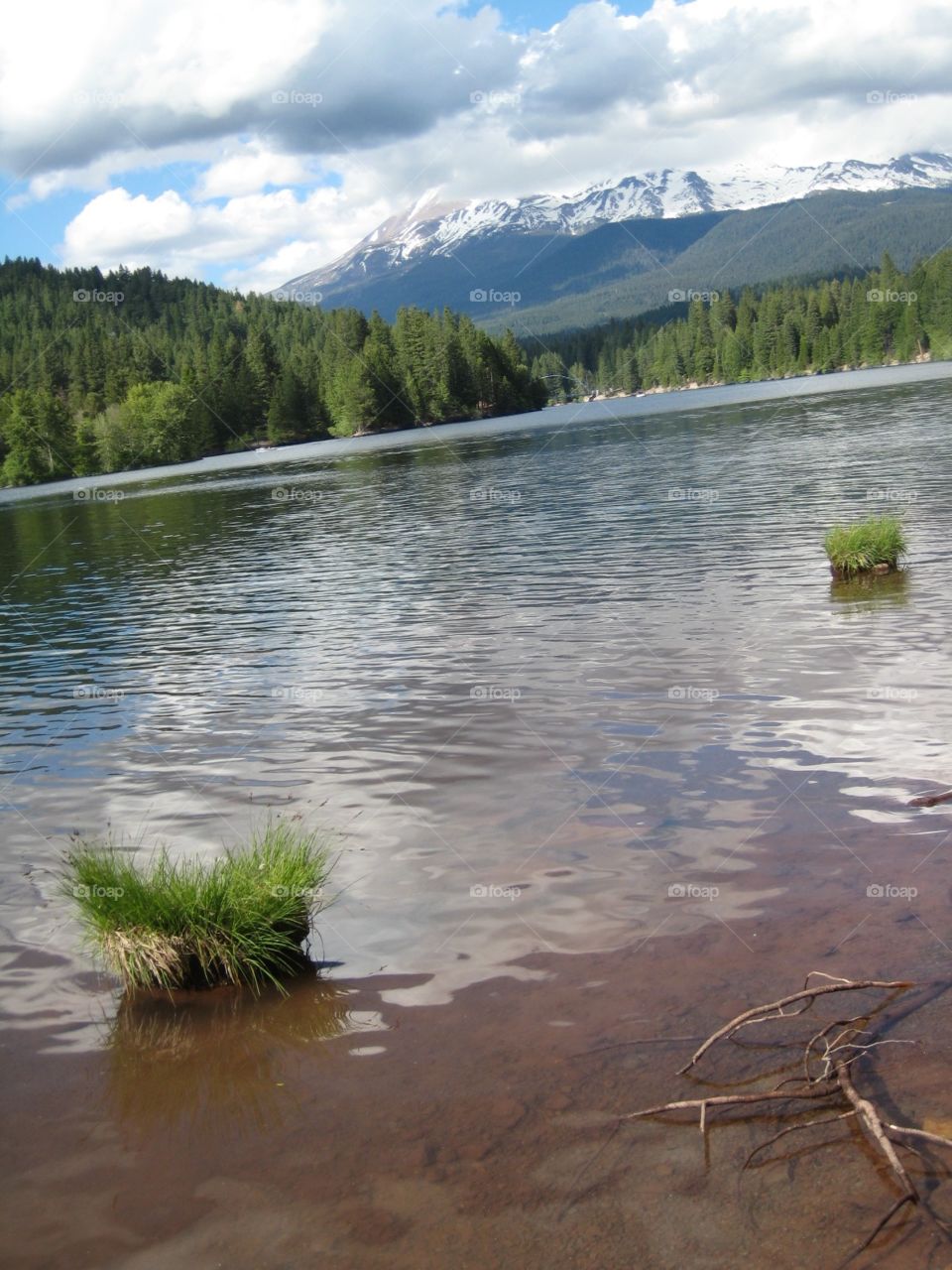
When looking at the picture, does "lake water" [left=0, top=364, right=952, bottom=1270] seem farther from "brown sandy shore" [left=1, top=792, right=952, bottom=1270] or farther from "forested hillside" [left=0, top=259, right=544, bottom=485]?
"forested hillside" [left=0, top=259, right=544, bottom=485]

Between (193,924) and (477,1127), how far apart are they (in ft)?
9.26

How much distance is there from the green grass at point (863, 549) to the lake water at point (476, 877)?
21.3 inches

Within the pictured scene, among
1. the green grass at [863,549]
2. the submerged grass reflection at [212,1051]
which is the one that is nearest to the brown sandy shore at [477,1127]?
the submerged grass reflection at [212,1051]

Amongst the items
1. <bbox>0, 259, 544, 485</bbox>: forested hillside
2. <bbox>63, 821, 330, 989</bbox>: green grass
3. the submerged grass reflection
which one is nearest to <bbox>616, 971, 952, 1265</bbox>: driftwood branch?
the submerged grass reflection

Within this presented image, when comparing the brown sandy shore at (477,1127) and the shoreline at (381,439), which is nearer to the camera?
the brown sandy shore at (477,1127)

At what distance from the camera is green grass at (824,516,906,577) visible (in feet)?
71.5

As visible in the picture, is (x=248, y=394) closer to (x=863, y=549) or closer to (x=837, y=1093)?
(x=863, y=549)

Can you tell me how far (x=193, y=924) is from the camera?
805cm

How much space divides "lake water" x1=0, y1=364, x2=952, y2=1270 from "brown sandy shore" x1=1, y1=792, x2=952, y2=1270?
0.08 feet

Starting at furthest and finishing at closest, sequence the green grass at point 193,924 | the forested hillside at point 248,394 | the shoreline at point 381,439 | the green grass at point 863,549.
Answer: the forested hillside at point 248,394 → the shoreline at point 381,439 → the green grass at point 863,549 → the green grass at point 193,924

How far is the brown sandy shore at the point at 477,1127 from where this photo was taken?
534 centimetres

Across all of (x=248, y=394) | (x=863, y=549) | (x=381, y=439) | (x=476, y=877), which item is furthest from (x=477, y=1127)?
(x=248, y=394)

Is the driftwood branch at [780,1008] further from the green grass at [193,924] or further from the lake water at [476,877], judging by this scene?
the green grass at [193,924]

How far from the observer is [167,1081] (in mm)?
7094
